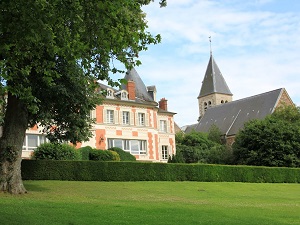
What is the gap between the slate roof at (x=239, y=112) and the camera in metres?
67.8

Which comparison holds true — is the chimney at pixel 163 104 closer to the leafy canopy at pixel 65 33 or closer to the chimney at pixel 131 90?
the chimney at pixel 131 90

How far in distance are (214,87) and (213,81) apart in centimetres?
172

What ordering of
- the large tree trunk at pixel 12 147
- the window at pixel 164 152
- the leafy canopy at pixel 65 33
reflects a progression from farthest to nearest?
the window at pixel 164 152
the large tree trunk at pixel 12 147
the leafy canopy at pixel 65 33

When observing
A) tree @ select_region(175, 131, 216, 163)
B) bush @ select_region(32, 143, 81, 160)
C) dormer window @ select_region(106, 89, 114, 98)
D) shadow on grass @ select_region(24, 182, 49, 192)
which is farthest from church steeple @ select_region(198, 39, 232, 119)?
shadow on grass @ select_region(24, 182, 49, 192)

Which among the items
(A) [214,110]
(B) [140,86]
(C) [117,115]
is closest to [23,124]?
(C) [117,115]

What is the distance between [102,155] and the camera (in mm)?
33562

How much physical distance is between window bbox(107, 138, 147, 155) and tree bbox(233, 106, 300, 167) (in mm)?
10790

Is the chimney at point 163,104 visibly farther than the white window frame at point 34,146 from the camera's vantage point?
Yes

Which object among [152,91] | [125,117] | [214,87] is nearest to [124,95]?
[125,117]

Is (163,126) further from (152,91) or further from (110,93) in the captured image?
(110,93)

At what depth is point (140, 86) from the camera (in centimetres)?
4478

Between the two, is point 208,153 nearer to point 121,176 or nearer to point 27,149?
point 27,149

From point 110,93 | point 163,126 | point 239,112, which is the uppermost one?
point 239,112

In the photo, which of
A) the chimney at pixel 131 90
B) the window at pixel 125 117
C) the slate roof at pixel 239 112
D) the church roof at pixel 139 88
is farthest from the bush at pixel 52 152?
the slate roof at pixel 239 112
